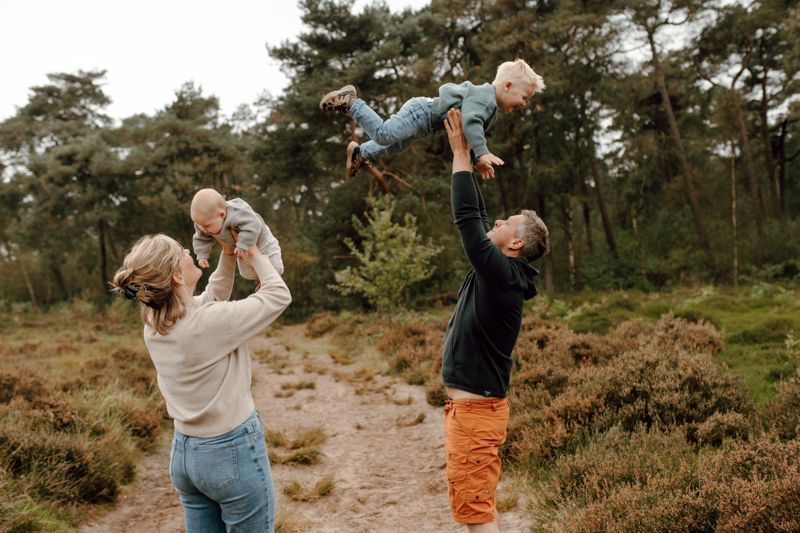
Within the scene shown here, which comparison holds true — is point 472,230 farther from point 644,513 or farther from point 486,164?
point 644,513

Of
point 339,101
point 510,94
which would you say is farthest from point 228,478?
point 510,94

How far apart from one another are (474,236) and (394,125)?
1218 millimetres

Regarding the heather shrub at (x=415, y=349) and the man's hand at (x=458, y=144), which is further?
the heather shrub at (x=415, y=349)

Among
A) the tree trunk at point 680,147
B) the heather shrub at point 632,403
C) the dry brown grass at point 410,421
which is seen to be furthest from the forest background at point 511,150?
the heather shrub at point 632,403

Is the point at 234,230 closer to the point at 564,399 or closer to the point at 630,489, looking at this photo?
the point at 630,489

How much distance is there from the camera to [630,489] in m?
3.62

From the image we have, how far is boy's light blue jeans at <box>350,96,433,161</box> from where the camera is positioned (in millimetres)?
3496

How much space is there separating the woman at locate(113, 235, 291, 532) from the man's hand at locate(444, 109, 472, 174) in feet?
3.66

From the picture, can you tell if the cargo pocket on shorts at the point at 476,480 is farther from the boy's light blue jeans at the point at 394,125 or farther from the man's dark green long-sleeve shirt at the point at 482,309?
the boy's light blue jeans at the point at 394,125

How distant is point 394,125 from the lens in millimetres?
3502

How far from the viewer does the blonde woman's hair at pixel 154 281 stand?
2.08m


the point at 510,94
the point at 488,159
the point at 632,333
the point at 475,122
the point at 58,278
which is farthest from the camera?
the point at 58,278

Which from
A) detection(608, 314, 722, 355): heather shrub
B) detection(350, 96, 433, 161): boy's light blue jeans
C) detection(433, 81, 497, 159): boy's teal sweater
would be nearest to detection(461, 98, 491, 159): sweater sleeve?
detection(433, 81, 497, 159): boy's teal sweater

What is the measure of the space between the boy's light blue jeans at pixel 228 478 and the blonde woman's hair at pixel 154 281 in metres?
0.48
